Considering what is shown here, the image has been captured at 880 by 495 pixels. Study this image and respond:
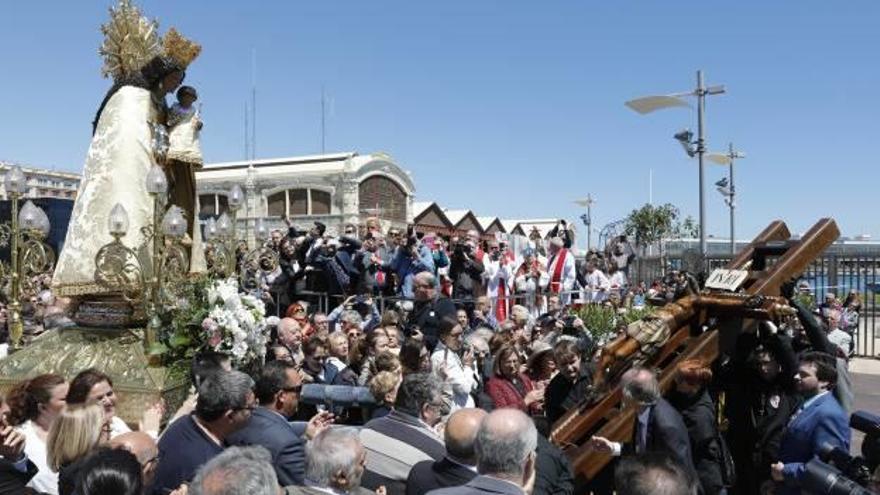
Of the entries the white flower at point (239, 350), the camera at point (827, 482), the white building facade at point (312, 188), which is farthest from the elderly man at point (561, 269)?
the white building facade at point (312, 188)

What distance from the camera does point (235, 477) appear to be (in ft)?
8.29

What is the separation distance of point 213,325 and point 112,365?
2.87 feet

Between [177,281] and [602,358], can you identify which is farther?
[177,281]

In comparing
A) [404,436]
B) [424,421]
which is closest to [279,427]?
[404,436]

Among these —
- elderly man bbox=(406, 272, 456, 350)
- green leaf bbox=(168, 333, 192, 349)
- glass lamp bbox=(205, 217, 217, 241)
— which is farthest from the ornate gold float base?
elderly man bbox=(406, 272, 456, 350)

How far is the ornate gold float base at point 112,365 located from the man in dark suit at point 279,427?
167cm

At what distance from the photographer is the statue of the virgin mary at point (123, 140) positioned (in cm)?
605

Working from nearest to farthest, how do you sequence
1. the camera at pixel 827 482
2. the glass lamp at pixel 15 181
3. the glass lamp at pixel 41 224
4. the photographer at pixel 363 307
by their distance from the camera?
the camera at pixel 827 482 < the glass lamp at pixel 41 224 < the glass lamp at pixel 15 181 < the photographer at pixel 363 307

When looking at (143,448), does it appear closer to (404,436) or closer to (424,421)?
(404,436)

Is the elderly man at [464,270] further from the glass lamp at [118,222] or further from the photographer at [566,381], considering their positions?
the glass lamp at [118,222]

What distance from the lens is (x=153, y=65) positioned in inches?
251

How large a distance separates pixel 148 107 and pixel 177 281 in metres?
1.45

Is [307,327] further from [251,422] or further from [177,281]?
[251,422]

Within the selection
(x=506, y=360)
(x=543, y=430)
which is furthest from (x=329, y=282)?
(x=543, y=430)
